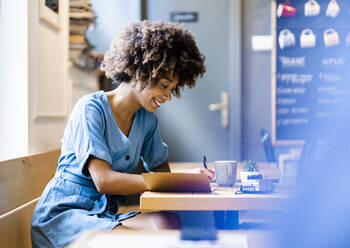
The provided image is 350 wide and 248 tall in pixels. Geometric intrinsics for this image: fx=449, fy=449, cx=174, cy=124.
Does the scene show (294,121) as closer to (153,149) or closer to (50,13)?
(153,149)

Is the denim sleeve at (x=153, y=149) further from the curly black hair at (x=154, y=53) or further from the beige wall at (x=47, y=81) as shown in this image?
the beige wall at (x=47, y=81)

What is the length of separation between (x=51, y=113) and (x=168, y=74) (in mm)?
1070

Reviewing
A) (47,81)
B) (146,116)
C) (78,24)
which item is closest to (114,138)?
(146,116)

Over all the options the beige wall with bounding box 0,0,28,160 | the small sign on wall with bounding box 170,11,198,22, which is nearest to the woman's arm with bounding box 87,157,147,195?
the beige wall with bounding box 0,0,28,160

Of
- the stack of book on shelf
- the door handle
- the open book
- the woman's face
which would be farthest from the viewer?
the door handle

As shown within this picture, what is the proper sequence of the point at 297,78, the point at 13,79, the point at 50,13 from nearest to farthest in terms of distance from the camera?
the point at 13,79
the point at 50,13
the point at 297,78

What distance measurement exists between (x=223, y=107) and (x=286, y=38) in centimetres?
80

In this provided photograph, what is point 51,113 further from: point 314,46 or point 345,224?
point 314,46

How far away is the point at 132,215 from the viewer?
1.62 meters

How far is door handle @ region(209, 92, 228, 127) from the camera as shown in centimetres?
399

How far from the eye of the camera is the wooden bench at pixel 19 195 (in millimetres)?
1630

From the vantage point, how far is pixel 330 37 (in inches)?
147

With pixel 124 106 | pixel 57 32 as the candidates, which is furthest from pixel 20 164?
pixel 57 32

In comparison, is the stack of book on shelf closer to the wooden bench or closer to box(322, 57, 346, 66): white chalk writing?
the wooden bench
